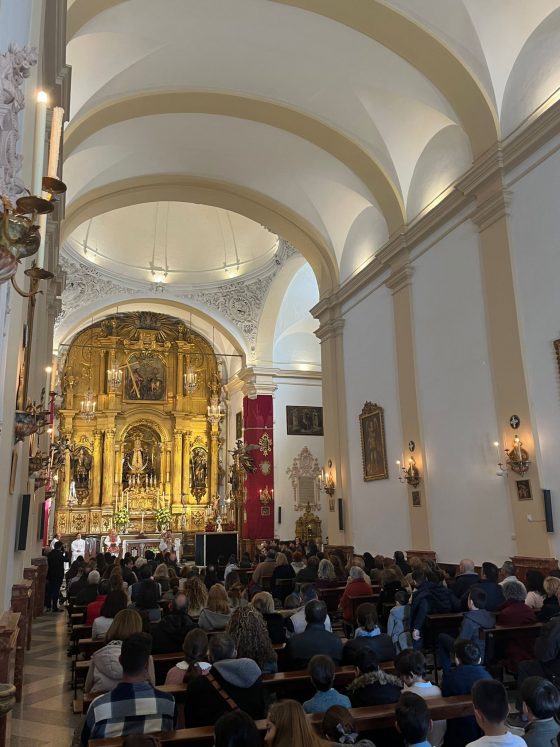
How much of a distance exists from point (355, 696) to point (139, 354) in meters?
22.1

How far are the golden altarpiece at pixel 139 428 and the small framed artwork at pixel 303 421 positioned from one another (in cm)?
401

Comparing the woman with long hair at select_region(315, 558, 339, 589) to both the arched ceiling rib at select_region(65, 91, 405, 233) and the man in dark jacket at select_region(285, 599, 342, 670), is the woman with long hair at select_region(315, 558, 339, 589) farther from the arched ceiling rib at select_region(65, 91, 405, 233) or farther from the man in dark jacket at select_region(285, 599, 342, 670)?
the arched ceiling rib at select_region(65, 91, 405, 233)

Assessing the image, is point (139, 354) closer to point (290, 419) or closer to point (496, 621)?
point (290, 419)

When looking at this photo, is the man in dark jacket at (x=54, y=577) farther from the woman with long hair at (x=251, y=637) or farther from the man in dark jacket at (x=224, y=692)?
the man in dark jacket at (x=224, y=692)

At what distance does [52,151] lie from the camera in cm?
235

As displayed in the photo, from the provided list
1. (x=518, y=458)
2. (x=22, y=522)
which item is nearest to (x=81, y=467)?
(x=22, y=522)

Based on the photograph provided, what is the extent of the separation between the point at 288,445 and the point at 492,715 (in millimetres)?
18324

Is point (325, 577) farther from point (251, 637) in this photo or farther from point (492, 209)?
point (492, 209)

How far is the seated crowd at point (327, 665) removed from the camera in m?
2.63

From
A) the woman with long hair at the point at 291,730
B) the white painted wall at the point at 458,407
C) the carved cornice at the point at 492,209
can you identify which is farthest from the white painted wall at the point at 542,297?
the woman with long hair at the point at 291,730

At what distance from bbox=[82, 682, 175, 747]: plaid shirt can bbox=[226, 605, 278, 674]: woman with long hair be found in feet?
3.48

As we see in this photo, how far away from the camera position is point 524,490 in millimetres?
8133

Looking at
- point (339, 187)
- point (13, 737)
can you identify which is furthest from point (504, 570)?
point (339, 187)

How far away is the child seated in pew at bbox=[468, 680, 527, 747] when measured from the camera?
248 centimetres
